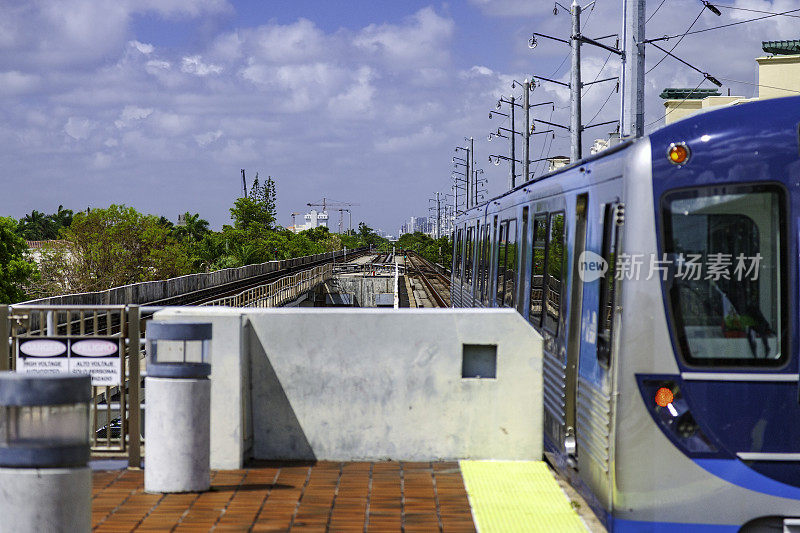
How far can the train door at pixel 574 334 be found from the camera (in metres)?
7.79

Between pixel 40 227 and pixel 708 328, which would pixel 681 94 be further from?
pixel 40 227

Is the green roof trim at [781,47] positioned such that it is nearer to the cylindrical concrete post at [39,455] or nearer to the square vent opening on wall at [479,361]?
the square vent opening on wall at [479,361]

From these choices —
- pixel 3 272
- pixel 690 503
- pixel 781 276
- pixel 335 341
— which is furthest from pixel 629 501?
pixel 3 272

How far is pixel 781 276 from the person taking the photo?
6.05 m

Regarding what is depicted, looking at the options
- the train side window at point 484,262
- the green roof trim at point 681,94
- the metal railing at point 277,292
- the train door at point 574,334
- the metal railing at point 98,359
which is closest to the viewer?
the train door at point 574,334

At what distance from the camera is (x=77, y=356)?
8.09 m

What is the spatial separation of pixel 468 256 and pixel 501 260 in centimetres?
727

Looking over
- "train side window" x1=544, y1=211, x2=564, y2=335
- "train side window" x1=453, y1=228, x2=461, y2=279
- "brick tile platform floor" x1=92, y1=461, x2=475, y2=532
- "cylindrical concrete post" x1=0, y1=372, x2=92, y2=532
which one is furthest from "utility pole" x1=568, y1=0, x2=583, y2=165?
"cylindrical concrete post" x1=0, y1=372, x2=92, y2=532

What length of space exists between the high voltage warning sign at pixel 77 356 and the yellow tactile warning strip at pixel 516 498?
295 cm

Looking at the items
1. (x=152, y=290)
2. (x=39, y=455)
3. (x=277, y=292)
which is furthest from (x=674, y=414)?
(x=277, y=292)

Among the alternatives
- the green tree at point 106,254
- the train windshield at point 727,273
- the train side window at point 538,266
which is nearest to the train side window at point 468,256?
the train side window at point 538,266

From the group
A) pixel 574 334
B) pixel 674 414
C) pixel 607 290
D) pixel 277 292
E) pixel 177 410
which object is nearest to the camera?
pixel 674 414

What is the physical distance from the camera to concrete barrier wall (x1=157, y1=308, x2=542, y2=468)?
8.39 m

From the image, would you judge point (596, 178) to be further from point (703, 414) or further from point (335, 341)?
point (335, 341)
